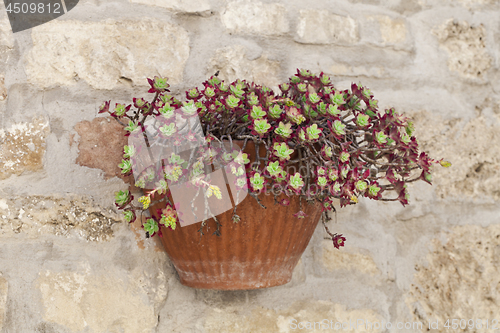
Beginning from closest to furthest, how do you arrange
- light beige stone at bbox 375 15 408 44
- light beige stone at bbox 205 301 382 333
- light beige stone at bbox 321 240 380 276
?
light beige stone at bbox 205 301 382 333 < light beige stone at bbox 321 240 380 276 < light beige stone at bbox 375 15 408 44

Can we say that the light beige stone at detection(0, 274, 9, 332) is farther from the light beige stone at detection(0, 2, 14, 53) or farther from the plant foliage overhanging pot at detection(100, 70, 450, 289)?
the light beige stone at detection(0, 2, 14, 53)

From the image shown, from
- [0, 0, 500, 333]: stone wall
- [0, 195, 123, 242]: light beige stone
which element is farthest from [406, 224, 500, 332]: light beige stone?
[0, 195, 123, 242]: light beige stone

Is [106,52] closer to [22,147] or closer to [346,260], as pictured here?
[22,147]

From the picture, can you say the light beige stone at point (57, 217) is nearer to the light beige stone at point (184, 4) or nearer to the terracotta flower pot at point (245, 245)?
the terracotta flower pot at point (245, 245)

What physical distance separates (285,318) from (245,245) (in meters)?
0.36

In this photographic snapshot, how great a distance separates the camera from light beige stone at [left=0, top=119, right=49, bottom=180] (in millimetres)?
1000

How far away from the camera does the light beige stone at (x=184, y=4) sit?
3.78 feet

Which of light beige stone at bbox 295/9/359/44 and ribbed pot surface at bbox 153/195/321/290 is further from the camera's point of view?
light beige stone at bbox 295/9/359/44

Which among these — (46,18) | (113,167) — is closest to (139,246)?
(113,167)

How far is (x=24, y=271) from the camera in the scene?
100cm

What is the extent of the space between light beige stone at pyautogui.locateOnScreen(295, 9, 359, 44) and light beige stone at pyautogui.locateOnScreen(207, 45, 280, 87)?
0.13 meters

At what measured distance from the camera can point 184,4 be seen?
1.18m

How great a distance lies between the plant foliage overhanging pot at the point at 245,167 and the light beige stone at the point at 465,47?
666mm

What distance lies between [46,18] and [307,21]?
72cm
